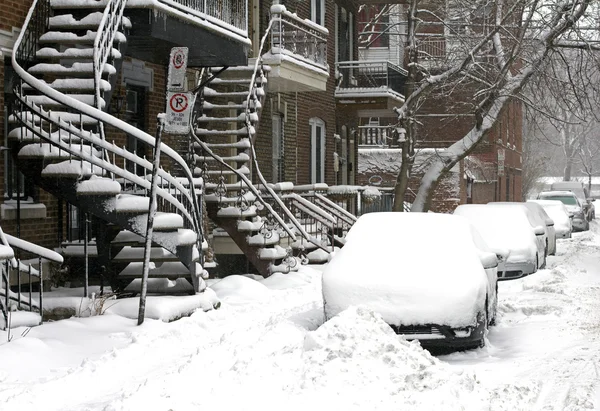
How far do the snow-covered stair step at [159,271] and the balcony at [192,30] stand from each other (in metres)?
3.51

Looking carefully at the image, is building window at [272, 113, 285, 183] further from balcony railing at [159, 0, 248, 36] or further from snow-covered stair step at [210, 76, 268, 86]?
balcony railing at [159, 0, 248, 36]

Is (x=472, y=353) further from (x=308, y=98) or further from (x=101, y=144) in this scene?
(x=308, y=98)

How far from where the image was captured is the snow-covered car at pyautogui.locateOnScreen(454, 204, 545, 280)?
19.2 m

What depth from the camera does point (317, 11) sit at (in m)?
28.0

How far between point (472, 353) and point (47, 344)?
467 cm

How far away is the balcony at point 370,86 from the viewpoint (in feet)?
95.7

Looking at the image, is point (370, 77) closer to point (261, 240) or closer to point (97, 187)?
point (261, 240)

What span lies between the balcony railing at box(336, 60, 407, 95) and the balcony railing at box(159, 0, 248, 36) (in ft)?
35.3

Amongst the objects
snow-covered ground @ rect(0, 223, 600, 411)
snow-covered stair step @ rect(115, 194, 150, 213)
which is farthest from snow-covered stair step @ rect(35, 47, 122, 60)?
snow-covered ground @ rect(0, 223, 600, 411)

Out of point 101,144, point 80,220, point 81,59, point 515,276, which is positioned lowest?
point 515,276

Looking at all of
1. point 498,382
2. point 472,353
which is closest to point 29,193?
point 472,353

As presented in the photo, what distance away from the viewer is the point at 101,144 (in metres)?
12.4

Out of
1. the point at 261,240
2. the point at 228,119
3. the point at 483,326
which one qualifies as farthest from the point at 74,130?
the point at 228,119

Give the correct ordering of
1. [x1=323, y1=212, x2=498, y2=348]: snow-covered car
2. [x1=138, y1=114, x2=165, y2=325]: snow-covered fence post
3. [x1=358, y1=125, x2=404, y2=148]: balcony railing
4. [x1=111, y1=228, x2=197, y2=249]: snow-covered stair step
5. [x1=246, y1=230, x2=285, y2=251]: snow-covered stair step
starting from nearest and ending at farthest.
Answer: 1. [x1=323, y1=212, x2=498, y2=348]: snow-covered car
2. [x1=138, y1=114, x2=165, y2=325]: snow-covered fence post
3. [x1=111, y1=228, x2=197, y2=249]: snow-covered stair step
4. [x1=246, y1=230, x2=285, y2=251]: snow-covered stair step
5. [x1=358, y1=125, x2=404, y2=148]: balcony railing
